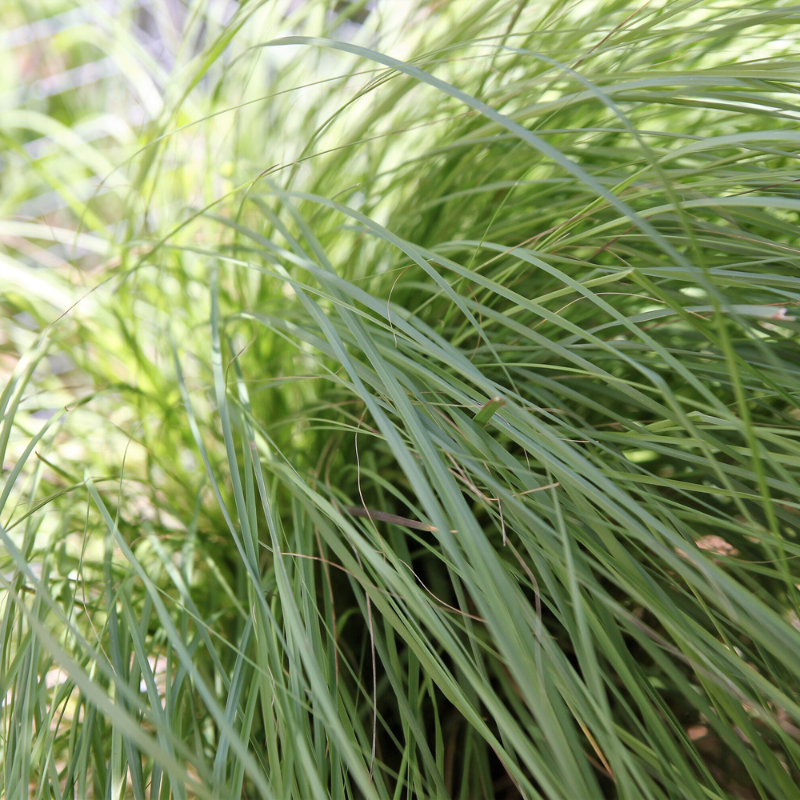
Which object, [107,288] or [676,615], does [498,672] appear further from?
[107,288]

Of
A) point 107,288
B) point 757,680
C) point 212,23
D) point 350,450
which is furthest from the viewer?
point 212,23

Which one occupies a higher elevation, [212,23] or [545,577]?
[212,23]

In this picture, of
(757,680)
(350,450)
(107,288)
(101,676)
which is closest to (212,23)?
(107,288)

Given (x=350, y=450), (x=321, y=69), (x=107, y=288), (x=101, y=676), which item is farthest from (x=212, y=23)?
(x=101, y=676)

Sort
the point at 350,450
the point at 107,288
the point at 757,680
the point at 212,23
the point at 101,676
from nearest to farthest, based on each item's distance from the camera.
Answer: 1. the point at 757,680
2. the point at 101,676
3. the point at 350,450
4. the point at 107,288
5. the point at 212,23

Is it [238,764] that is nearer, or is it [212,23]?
[238,764]

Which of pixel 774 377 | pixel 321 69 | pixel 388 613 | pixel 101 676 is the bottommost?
pixel 101 676

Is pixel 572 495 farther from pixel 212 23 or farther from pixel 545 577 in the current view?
Result: pixel 212 23
